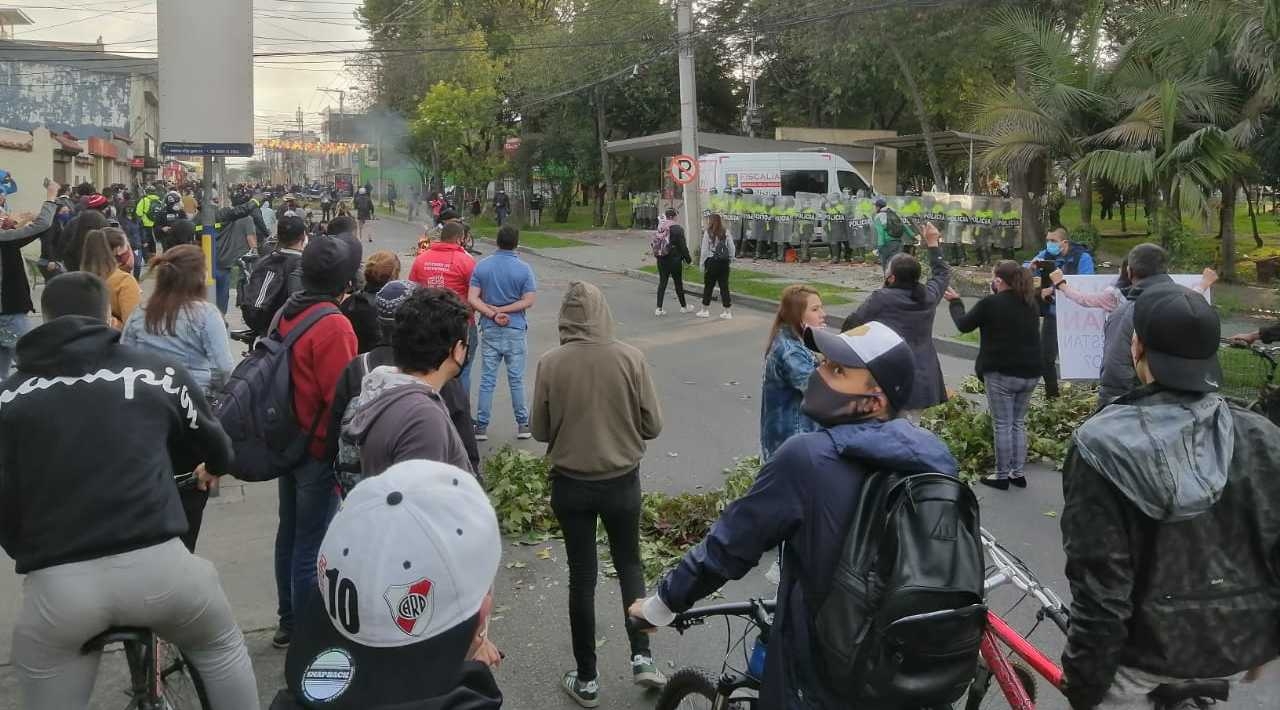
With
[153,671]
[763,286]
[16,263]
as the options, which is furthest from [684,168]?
[153,671]

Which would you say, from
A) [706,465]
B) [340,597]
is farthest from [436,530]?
[706,465]

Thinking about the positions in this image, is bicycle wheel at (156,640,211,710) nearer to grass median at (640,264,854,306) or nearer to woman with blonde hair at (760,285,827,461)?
woman with blonde hair at (760,285,827,461)

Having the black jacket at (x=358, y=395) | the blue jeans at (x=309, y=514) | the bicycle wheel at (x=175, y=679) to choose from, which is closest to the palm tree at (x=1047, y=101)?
the black jacket at (x=358, y=395)

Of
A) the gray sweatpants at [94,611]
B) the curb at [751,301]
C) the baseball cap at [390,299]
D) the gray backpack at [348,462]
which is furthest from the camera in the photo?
the curb at [751,301]

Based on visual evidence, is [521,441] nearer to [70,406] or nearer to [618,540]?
[618,540]

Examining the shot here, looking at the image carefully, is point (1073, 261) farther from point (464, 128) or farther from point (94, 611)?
point (464, 128)

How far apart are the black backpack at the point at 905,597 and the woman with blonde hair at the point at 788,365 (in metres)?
2.98

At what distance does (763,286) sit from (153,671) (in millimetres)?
17878

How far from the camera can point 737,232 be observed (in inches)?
1098

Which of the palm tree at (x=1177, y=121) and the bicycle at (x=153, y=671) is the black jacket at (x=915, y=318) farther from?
the palm tree at (x=1177, y=121)

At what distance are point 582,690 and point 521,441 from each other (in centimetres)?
495

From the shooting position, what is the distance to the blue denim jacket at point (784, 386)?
18.4 feet

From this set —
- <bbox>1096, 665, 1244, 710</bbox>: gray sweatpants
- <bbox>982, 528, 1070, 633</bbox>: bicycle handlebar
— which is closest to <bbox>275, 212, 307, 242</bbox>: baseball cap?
<bbox>982, 528, 1070, 633</bbox>: bicycle handlebar

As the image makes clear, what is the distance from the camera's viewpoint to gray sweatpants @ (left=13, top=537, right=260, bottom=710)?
301 centimetres
